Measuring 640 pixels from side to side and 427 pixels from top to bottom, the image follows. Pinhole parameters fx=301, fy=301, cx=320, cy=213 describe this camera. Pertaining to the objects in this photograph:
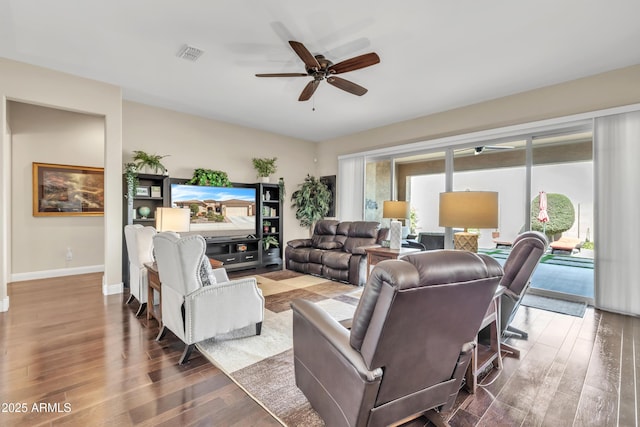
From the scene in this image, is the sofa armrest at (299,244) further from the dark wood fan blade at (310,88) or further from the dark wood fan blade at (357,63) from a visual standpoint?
the dark wood fan blade at (357,63)

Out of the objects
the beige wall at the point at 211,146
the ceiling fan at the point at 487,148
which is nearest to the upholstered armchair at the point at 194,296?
the beige wall at the point at 211,146

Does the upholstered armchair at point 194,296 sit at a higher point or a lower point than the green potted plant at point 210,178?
lower

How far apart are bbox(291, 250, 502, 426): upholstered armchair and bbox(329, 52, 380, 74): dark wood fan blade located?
2057mm

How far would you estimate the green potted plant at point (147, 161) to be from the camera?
15.3 feet

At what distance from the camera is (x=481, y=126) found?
15.8 feet

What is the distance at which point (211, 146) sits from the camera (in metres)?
5.82

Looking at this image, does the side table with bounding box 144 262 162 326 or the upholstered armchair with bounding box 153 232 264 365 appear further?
the side table with bounding box 144 262 162 326

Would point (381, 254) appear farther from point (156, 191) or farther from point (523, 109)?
point (156, 191)

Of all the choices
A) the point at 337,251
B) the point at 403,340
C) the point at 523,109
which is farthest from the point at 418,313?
the point at 523,109

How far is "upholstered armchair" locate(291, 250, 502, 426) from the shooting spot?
3.87ft

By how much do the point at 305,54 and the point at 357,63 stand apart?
50 centimetres

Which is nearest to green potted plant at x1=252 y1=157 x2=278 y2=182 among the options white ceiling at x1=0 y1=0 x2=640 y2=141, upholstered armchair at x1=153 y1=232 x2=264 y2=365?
white ceiling at x1=0 y1=0 x2=640 y2=141

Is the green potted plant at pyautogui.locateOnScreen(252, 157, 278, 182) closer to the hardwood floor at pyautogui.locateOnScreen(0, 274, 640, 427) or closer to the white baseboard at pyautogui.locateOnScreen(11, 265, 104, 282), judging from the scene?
the white baseboard at pyautogui.locateOnScreen(11, 265, 104, 282)

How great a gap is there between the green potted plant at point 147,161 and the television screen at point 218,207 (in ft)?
1.26
